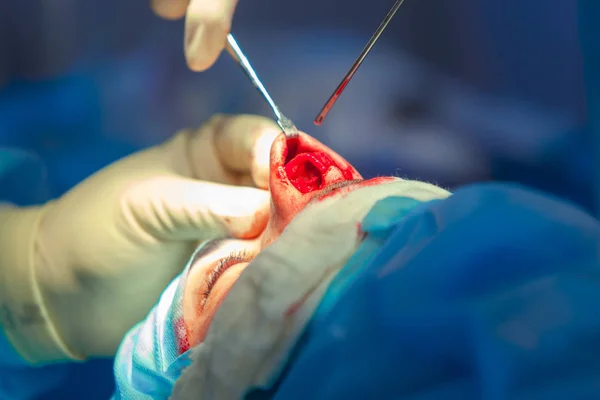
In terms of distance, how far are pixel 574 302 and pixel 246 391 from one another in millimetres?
201

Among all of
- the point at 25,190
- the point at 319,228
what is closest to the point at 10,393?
the point at 25,190

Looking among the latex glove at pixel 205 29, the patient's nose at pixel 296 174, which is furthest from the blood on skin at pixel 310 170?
the latex glove at pixel 205 29

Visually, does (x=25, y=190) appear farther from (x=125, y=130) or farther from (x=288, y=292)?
(x=288, y=292)

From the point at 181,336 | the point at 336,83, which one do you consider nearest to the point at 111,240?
the point at 181,336

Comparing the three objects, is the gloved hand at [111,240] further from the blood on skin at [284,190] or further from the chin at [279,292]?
the chin at [279,292]

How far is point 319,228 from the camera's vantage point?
41cm

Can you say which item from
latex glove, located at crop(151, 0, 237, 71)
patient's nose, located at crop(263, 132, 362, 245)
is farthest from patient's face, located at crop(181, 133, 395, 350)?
latex glove, located at crop(151, 0, 237, 71)

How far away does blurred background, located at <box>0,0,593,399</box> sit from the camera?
0.75 metres

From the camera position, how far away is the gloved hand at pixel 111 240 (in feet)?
2.27

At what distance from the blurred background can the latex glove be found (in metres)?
0.17

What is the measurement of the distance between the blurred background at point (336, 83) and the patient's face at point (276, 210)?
23 centimetres

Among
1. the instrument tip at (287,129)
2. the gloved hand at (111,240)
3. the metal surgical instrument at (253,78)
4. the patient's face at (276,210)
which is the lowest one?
the gloved hand at (111,240)

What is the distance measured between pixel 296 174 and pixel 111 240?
0.24 m

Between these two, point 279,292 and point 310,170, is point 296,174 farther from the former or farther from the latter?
point 279,292
